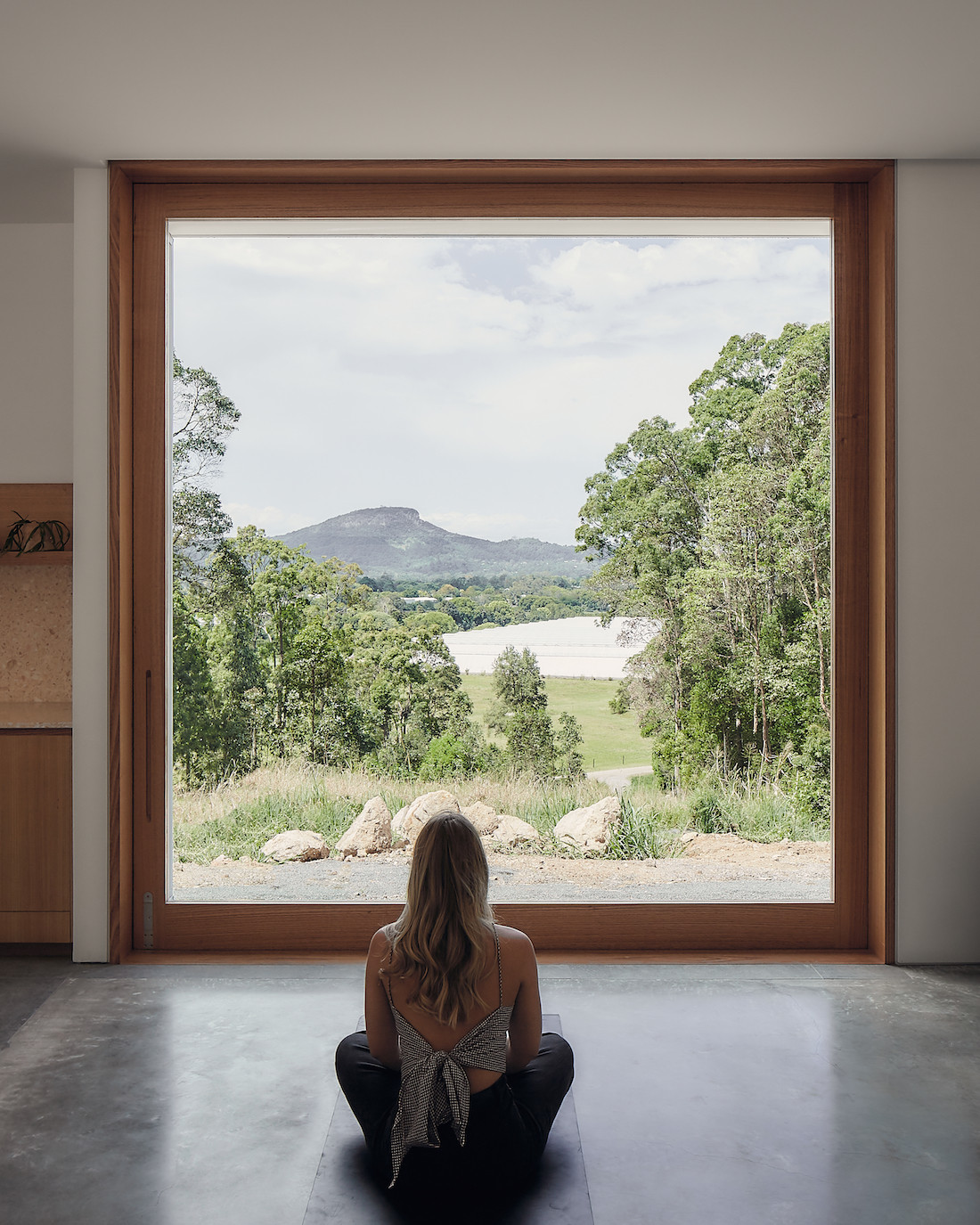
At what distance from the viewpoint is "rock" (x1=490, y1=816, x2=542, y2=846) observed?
379 centimetres

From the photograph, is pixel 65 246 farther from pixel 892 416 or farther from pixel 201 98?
pixel 892 416

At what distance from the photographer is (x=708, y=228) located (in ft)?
12.3

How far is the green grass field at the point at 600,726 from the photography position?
380cm

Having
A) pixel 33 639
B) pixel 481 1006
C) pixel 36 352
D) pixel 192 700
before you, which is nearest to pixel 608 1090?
pixel 481 1006

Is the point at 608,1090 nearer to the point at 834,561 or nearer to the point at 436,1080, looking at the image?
the point at 436,1080

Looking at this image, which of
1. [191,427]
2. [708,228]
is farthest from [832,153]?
[191,427]

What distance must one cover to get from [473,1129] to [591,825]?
1.90m

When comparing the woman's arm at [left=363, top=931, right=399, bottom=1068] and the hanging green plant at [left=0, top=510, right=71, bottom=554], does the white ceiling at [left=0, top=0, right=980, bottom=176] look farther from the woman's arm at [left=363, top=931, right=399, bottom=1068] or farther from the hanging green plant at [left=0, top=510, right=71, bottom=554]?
the woman's arm at [left=363, top=931, right=399, bottom=1068]

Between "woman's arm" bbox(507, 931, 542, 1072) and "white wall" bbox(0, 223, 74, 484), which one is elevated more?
"white wall" bbox(0, 223, 74, 484)

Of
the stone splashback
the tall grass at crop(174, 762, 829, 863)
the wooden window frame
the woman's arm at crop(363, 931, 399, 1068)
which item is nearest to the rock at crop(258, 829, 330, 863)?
the tall grass at crop(174, 762, 829, 863)

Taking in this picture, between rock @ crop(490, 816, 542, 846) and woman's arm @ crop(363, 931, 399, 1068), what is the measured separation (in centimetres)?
170

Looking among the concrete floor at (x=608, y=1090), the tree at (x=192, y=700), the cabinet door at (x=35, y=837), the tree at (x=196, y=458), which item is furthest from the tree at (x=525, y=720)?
the cabinet door at (x=35, y=837)

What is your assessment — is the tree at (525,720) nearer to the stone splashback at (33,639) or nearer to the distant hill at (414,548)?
the distant hill at (414,548)

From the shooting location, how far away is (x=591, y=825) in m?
3.79
